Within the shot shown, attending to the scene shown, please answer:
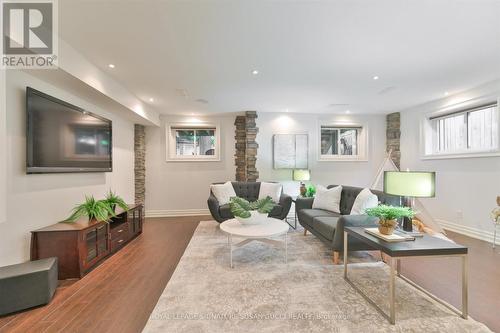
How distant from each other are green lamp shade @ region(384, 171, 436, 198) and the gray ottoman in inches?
132

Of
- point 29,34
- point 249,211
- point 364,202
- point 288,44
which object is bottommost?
point 249,211

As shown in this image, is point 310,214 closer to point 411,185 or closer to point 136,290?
point 411,185

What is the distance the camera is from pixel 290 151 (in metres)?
5.31

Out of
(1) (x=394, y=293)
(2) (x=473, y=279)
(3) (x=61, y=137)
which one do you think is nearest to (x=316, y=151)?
(2) (x=473, y=279)

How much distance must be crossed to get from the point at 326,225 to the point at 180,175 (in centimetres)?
385

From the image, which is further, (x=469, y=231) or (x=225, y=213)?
(x=225, y=213)

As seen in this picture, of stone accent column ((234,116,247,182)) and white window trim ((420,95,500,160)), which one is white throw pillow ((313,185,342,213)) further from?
white window trim ((420,95,500,160))

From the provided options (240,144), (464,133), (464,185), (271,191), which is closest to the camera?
(464,185)

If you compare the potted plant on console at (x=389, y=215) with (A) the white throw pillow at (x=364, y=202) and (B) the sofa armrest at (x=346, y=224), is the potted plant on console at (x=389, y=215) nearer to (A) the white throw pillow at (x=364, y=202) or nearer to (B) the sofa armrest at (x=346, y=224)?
(B) the sofa armrest at (x=346, y=224)

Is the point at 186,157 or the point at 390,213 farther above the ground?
the point at 186,157

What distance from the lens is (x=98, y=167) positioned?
11.1 ft

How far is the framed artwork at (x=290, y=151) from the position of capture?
5281 millimetres

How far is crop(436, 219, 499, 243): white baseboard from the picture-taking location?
3.52 m

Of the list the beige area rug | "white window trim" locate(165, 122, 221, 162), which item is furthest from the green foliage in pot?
"white window trim" locate(165, 122, 221, 162)
